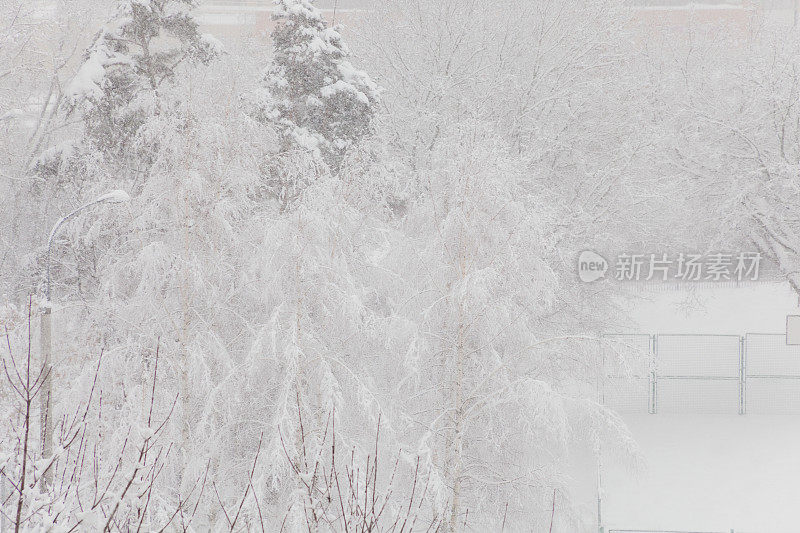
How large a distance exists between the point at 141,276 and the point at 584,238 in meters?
12.8

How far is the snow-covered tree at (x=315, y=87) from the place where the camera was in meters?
19.8

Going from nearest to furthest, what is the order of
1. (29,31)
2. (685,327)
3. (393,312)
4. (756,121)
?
(393,312), (756,121), (29,31), (685,327)

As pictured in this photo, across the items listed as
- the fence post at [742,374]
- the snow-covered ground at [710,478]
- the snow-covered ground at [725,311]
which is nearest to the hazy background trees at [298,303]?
the snow-covered ground at [710,478]

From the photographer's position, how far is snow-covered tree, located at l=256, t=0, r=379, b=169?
19.8 metres

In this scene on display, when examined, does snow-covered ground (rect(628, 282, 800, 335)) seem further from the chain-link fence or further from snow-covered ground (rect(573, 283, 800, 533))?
the chain-link fence

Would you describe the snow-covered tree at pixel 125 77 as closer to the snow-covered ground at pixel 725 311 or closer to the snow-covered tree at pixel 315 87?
the snow-covered tree at pixel 315 87

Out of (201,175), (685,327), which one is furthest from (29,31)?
(685,327)

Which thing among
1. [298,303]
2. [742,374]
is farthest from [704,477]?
[298,303]

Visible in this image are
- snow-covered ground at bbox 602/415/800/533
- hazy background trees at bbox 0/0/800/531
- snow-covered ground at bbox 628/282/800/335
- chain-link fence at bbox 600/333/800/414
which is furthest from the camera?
snow-covered ground at bbox 628/282/800/335

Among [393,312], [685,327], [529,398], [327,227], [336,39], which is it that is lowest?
[685,327]

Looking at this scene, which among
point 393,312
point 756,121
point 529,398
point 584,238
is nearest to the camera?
point 529,398

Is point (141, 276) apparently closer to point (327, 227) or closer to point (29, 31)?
point (327, 227)

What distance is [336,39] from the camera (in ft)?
67.2

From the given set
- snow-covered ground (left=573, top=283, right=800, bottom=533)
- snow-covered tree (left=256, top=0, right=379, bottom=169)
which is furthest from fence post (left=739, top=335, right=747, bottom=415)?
snow-covered tree (left=256, top=0, right=379, bottom=169)
